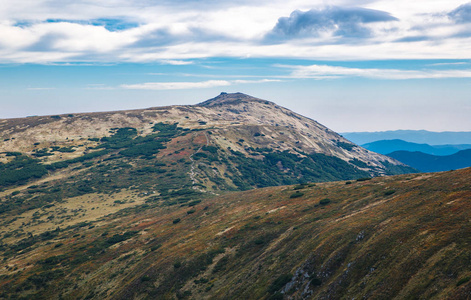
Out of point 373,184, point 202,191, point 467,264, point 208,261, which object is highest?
point 467,264

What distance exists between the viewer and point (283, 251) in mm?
42812

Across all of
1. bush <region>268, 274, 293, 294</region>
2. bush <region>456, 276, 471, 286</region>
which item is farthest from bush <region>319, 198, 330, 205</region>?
bush <region>456, 276, 471, 286</region>

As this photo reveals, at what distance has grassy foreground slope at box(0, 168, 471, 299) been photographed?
2736 cm

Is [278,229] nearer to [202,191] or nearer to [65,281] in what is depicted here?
[65,281]

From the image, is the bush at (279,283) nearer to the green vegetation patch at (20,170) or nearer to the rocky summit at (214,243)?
the rocky summit at (214,243)

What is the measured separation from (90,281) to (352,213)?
47.0 metres

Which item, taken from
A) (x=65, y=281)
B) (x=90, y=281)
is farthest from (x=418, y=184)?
(x=65, y=281)

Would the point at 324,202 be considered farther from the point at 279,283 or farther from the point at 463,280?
the point at 463,280

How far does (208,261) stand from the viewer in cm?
4909

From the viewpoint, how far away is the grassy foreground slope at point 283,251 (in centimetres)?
2736

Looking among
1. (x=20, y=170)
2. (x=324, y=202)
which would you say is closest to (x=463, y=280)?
(x=324, y=202)

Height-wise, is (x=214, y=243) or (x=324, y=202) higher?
(x=324, y=202)

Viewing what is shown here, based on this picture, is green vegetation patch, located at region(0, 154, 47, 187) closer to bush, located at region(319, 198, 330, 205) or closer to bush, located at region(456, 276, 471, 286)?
bush, located at region(319, 198, 330, 205)

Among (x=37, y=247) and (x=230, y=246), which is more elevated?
(x=230, y=246)
